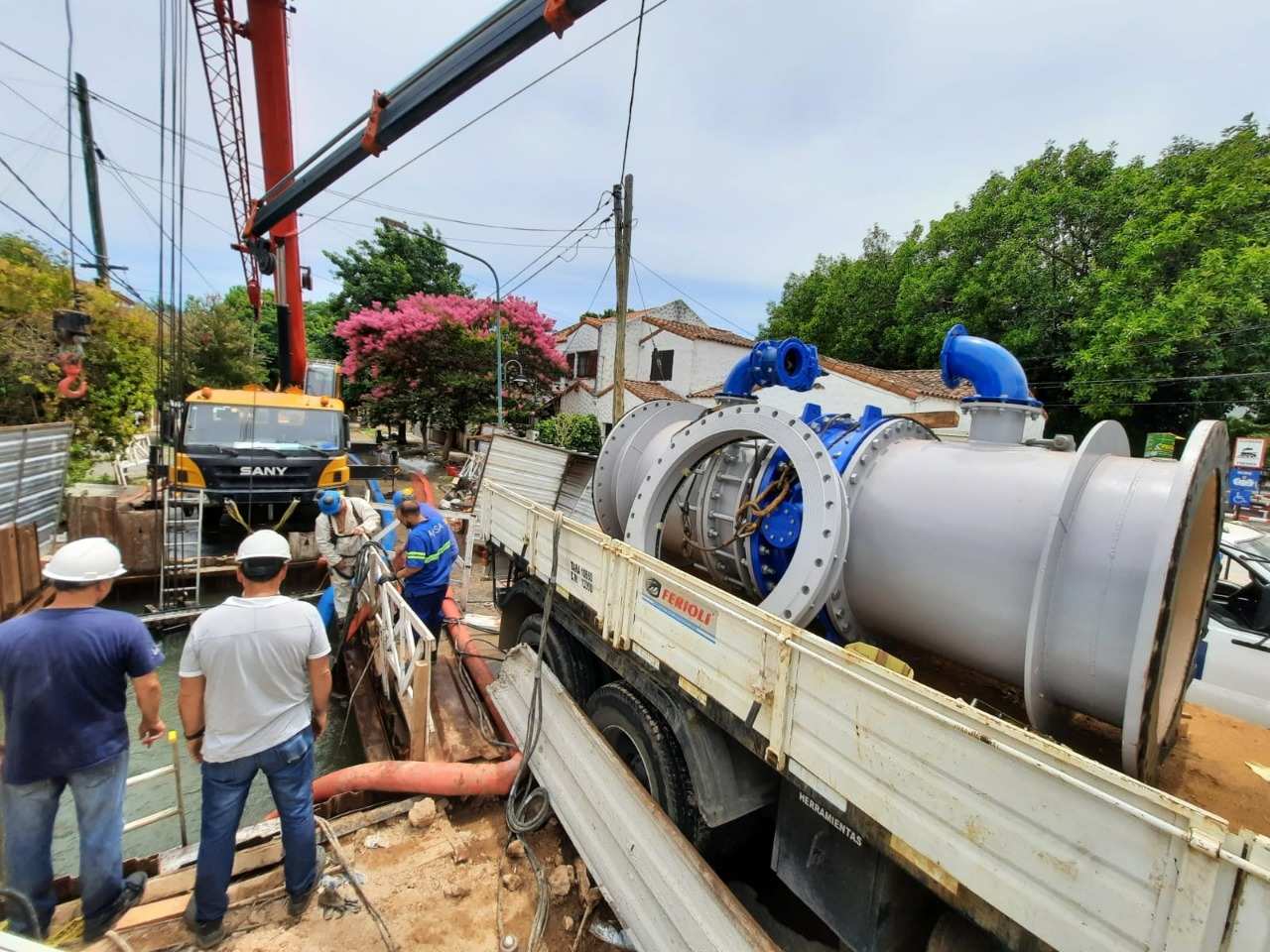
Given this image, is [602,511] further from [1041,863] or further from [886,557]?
[1041,863]

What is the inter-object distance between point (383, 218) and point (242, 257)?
3283 mm

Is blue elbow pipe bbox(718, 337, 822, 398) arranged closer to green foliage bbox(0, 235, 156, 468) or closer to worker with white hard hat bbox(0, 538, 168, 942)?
worker with white hard hat bbox(0, 538, 168, 942)

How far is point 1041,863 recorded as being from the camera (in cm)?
132

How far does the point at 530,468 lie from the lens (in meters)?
7.86

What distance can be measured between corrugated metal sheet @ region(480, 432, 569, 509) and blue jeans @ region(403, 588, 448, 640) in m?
2.56

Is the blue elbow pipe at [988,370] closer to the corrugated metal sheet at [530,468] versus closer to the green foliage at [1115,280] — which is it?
the corrugated metal sheet at [530,468]

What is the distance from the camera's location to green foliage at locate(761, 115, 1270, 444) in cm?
1363

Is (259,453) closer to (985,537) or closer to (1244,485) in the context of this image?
(985,537)

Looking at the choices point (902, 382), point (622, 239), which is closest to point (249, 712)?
point (622, 239)

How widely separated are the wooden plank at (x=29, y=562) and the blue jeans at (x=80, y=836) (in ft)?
17.1

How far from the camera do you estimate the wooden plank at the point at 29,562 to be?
5.95 m

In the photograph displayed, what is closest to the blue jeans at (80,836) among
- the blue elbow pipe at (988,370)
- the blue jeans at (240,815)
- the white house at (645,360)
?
the blue jeans at (240,815)

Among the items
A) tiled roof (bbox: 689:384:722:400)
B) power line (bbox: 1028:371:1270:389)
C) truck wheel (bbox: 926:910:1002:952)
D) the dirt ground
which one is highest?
power line (bbox: 1028:371:1270:389)

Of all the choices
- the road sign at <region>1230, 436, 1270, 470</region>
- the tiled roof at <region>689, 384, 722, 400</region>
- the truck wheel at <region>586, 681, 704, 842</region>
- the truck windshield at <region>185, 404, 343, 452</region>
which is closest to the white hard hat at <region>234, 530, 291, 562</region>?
the truck wheel at <region>586, 681, 704, 842</region>
